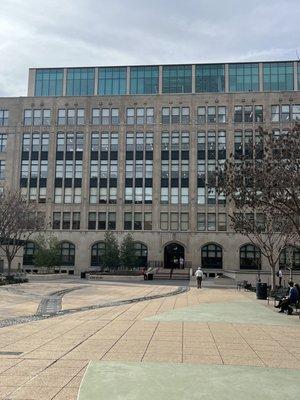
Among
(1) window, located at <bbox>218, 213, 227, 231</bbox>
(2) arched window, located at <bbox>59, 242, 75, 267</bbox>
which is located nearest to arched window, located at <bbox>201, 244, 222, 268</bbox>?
(1) window, located at <bbox>218, 213, 227, 231</bbox>

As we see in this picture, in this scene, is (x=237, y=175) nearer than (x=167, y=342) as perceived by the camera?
No

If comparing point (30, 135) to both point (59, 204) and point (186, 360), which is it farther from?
point (186, 360)

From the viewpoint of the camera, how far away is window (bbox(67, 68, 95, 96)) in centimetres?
7262

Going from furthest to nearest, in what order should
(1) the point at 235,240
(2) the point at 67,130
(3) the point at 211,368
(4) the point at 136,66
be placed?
1. (4) the point at 136,66
2. (2) the point at 67,130
3. (1) the point at 235,240
4. (3) the point at 211,368

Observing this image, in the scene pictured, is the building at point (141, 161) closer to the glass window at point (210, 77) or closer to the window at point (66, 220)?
the window at point (66, 220)

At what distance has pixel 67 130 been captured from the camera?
2643 inches

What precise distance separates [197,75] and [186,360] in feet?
217

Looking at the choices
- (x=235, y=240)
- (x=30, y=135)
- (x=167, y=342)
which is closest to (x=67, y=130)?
(x=30, y=135)

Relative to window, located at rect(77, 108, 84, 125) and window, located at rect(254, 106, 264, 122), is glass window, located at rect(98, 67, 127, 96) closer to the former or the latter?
window, located at rect(77, 108, 84, 125)

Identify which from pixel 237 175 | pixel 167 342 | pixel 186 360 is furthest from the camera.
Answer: pixel 237 175

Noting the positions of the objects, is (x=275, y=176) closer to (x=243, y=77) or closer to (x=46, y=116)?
(x=46, y=116)

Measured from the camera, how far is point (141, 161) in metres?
65.8

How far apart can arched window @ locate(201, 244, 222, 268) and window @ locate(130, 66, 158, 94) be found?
85.1 ft

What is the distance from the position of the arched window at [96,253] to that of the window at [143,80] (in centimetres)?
2428
